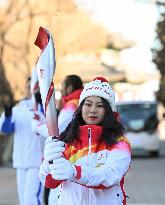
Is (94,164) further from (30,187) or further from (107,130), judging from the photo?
(30,187)

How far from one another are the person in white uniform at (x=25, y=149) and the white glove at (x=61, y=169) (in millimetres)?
4424

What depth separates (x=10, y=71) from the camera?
28.1 m

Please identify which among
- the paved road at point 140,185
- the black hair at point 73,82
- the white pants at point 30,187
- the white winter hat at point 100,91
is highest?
the black hair at point 73,82

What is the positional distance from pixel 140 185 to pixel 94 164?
420 inches

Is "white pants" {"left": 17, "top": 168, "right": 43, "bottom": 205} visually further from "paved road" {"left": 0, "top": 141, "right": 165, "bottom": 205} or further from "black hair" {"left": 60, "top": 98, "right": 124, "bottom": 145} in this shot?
"black hair" {"left": 60, "top": 98, "right": 124, "bottom": 145}

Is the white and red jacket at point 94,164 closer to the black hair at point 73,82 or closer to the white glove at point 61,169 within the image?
the white glove at point 61,169

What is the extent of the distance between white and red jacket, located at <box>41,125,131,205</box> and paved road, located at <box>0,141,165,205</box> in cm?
711

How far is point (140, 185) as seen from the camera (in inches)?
605

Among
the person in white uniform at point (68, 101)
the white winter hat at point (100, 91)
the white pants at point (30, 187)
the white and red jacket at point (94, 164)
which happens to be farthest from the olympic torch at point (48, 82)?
the white pants at point (30, 187)

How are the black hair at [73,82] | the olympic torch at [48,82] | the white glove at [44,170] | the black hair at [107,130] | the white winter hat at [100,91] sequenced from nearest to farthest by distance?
the olympic torch at [48,82]
the white glove at [44,170]
the black hair at [107,130]
the white winter hat at [100,91]
the black hair at [73,82]

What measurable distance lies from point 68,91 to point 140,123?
18.7 metres

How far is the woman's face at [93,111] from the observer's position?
4945 millimetres

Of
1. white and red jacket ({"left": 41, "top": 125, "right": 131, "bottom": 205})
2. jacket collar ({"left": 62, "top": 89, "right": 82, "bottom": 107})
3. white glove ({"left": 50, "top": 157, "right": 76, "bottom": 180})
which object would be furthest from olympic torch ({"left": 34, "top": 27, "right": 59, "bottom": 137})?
jacket collar ({"left": 62, "top": 89, "right": 82, "bottom": 107})

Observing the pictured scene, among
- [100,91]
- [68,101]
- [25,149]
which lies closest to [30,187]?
[25,149]
